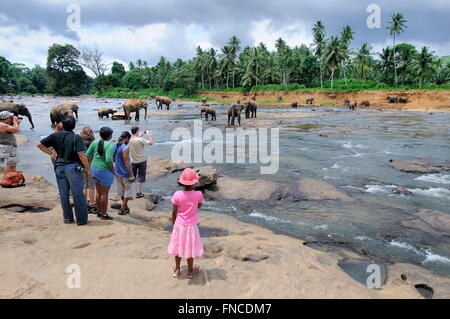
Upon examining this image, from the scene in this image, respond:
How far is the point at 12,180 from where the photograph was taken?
277 inches

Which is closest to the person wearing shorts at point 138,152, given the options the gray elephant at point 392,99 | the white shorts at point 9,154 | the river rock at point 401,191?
the white shorts at point 9,154

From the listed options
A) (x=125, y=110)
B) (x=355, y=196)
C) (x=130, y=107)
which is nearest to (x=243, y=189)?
(x=355, y=196)

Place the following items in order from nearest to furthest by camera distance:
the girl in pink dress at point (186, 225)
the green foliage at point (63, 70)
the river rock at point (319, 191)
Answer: the girl in pink dress at point (186, 225) < the river rock at point (319, 191) < the green foliage at point (63, 70)

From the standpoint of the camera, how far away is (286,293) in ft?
10.7

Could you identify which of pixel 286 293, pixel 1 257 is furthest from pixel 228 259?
pixel 1 257

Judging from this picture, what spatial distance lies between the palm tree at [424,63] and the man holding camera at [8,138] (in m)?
52.6

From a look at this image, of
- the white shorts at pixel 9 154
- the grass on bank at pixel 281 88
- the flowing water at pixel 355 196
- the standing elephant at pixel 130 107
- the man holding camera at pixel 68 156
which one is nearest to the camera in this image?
the man holding camera at pixel 68 156

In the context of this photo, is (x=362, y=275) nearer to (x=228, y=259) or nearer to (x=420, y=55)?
(x=228, y=259)

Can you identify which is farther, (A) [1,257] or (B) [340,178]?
(B) [340,178]

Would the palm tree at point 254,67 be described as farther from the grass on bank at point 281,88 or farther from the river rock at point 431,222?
the river rock at point 431,222

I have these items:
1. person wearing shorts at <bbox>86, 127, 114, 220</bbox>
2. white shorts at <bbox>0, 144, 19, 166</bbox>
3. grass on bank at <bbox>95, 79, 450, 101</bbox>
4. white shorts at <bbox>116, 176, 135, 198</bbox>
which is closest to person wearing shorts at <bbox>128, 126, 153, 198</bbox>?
white shorts at <bbox>116, 176, 135, 198</bbox>

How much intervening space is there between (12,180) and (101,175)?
10.5 ft

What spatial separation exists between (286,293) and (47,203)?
5.18 meters

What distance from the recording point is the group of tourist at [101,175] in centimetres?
358
